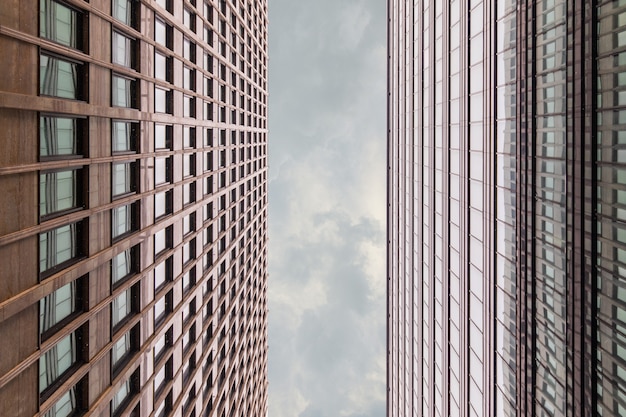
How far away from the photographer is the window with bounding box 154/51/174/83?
21984mm

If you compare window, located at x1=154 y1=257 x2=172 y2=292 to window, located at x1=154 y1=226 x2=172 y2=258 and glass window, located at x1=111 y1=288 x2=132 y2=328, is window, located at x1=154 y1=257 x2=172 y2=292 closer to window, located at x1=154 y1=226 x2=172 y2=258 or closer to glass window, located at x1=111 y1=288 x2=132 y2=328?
window, located at x1=154 y1=226 x2=172 y2=258

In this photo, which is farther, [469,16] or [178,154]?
[469,16]

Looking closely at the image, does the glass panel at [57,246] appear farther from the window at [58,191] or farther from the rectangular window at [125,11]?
the rectangular window at [125,11]

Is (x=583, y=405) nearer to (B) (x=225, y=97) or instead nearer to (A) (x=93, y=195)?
(A) (x=93, y=195)

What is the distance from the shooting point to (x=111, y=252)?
16.6 metres

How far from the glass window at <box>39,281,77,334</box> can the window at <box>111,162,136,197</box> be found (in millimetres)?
4676

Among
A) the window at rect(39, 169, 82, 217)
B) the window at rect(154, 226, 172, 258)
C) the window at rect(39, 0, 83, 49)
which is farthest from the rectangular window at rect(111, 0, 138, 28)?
the window at rect(154, 226, 172, 258)

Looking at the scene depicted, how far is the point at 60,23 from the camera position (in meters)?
13.6

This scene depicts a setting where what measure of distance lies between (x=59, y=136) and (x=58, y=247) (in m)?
3.92

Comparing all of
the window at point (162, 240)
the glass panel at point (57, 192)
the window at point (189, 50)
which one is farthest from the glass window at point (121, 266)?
the window at point (189, 50)

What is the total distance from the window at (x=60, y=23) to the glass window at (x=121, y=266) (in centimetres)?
900

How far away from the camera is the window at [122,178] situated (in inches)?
683

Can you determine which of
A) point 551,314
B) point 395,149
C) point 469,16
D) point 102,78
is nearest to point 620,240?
point 551,314

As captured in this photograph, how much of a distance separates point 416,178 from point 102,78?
31.7 metres
